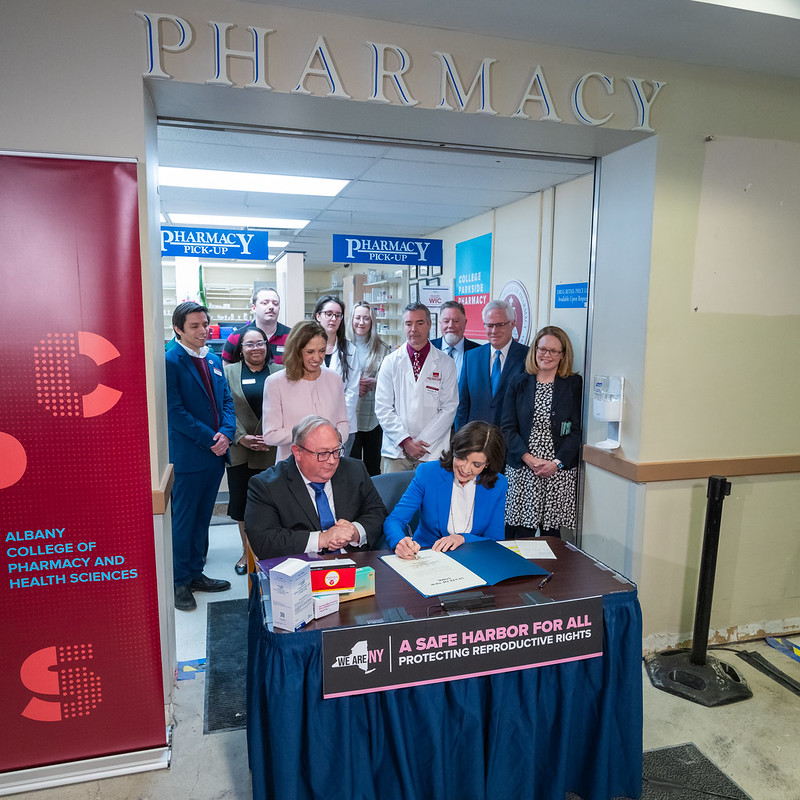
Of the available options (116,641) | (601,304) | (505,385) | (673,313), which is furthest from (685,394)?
(116,641)

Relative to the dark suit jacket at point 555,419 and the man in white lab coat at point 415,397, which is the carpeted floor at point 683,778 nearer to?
the dark suit jacket at point 555,419

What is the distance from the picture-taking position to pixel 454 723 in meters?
2.01

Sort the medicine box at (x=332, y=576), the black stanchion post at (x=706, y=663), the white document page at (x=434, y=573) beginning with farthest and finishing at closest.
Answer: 1. the black stanchion post at (x=706, y=663)
2. the white document page at (x=434, y=573)
3. the medicine box at (x=332, y=576)

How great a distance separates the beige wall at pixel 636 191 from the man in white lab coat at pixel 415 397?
968 mm

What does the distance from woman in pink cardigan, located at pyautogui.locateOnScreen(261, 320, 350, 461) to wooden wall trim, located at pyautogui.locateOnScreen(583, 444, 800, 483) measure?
1.50 meters

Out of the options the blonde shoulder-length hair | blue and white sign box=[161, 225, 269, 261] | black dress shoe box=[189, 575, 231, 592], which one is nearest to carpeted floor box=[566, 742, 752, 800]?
the blonde shoulder-length hair

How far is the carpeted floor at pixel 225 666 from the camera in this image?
2.80m

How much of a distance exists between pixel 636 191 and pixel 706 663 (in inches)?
97.6

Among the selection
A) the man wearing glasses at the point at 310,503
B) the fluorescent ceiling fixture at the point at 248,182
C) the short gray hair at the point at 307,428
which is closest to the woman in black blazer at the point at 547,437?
the man wearing glasses at the point at 310,503

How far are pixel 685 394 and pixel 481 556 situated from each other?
164cm

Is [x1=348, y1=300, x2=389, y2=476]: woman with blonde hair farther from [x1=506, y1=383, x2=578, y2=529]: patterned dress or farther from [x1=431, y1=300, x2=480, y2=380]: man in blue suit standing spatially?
[x1=506, y1=383, x2=578, y2=529]: patterned dress

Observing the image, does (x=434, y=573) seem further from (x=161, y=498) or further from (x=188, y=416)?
(x=188, y=416)

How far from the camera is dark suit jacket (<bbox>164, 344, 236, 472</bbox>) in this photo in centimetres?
369

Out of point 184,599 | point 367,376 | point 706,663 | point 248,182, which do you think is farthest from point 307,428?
point 248,182
